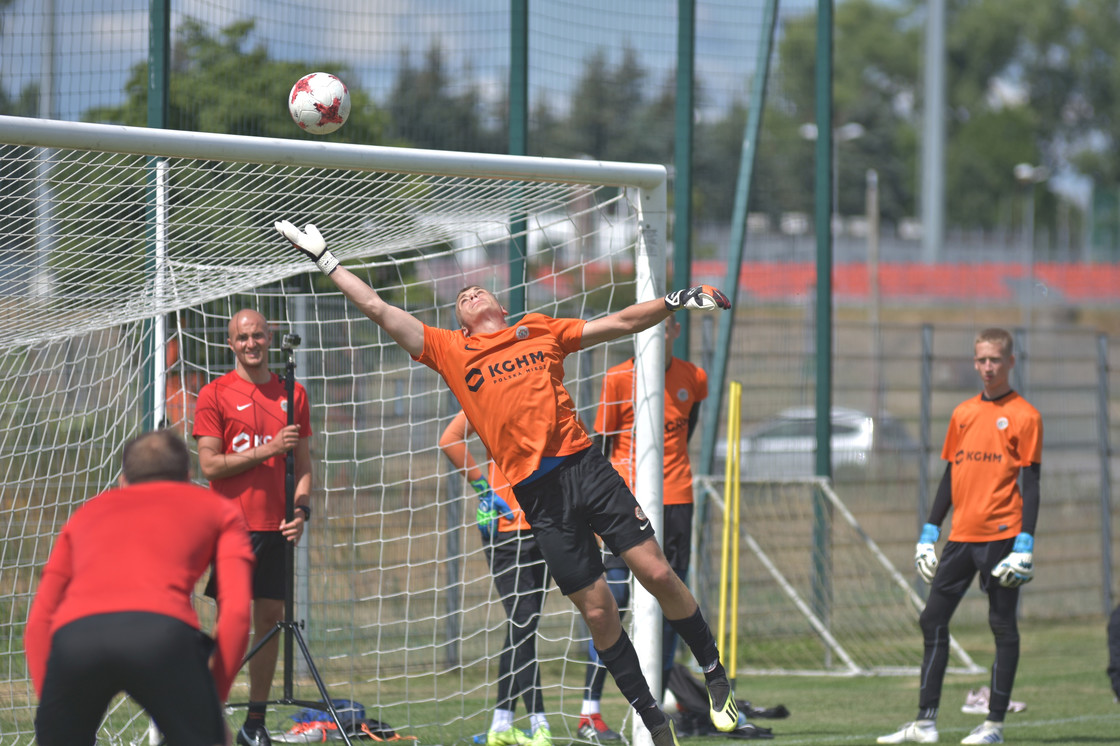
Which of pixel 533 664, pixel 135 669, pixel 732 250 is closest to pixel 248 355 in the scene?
pixel 533 664

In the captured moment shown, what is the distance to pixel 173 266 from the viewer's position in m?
6.30

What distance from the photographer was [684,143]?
881 cm

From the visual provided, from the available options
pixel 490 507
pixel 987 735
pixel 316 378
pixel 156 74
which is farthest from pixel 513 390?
pixel 156 74

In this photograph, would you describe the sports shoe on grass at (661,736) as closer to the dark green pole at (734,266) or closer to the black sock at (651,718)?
the black sock at (651,718)

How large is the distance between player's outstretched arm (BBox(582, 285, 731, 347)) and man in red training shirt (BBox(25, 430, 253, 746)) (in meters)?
2.20

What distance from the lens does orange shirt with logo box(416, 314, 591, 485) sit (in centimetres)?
514

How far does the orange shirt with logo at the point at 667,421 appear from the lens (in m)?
6.62

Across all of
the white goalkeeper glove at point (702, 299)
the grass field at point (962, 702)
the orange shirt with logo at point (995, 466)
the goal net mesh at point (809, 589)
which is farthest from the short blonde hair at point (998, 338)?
the goal net mesh at point (809, 589)

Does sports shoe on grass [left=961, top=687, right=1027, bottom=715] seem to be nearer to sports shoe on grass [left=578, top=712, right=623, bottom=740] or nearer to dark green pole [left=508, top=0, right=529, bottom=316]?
sports shoe on grass [left=578, top=712, right=623, bottom=740]

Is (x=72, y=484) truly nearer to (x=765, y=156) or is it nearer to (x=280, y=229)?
(x=280, y=229)

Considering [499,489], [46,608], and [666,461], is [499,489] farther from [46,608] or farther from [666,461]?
[46,608]

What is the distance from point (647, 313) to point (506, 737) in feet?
7.90

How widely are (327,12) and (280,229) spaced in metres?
3.75

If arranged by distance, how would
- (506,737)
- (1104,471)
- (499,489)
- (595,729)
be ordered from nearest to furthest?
(506,737) → (595,729) → (499,489) → (1104,471)
